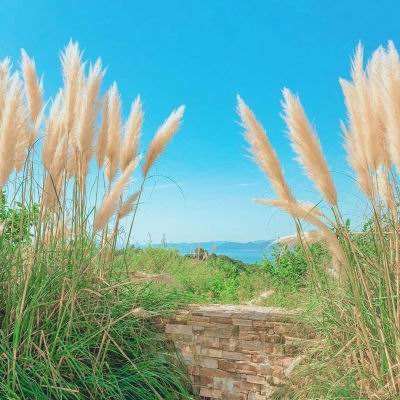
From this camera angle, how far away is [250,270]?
8383 millimetres

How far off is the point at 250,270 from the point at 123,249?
4.13m

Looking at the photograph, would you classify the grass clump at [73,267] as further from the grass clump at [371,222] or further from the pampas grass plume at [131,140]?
the grass clump at [371,222]

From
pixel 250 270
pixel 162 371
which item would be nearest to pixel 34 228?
pixel 162 371

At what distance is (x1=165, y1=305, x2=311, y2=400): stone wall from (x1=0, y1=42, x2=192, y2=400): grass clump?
0.15 metres

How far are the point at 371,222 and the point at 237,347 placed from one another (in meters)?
1.37

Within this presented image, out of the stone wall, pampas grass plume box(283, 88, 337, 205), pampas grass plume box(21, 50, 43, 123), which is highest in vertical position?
pampas grass plume box(21, 50, 43, 123)

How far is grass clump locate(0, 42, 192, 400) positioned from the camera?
3.38 meters

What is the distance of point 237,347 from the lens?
4.12m

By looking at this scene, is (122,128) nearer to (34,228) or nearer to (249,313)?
(34,228)

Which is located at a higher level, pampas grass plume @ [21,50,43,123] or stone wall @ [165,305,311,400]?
pampas grass plume @ [21,50,43,123]

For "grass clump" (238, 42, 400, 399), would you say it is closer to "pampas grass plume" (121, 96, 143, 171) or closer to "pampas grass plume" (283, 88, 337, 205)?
"pampas grass plume" (283, 88, 337, 205)

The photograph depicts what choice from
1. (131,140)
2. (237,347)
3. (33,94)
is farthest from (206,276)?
(33,94)

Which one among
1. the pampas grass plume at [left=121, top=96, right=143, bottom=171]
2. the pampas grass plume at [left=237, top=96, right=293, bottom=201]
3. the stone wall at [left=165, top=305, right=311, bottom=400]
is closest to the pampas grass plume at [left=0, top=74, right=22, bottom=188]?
the pampas grass plume at [left=121, top=96, right=143, bottom=171]

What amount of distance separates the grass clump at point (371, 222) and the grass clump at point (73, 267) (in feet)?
3.51
